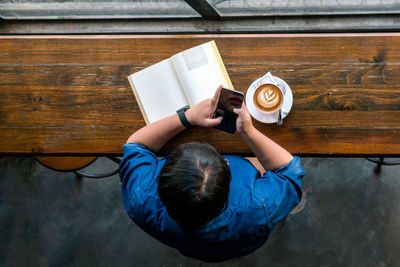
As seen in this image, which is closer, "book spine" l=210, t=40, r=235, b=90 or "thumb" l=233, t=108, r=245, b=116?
"thumb" l=233, t=108, r=245, b=116

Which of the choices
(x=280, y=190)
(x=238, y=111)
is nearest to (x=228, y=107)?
(x=238, y=111)

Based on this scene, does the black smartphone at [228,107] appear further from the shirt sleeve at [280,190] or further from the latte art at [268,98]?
the shirt sleeve at [280,190]

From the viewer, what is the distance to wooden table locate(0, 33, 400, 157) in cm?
134

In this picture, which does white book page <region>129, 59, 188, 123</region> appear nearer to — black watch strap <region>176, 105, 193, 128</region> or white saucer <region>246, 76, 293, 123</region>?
black watch strap <region>176, 105, 193, 128</region>

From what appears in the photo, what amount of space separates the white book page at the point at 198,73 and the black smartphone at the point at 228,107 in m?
0.11

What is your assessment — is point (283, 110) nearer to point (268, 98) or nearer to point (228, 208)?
point (268, 98)

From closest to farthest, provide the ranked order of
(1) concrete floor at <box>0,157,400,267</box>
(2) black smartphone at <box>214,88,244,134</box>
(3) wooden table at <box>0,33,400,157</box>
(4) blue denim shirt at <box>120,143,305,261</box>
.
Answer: (4) blue denim shirt at <box>120,143,305,261</box>, (2) black smartphone at <box>214,88,244,134</box>, (3) wooden table at <box>0,33,400,157</box>, (1) concrete floor at <box>0,157,400,267</box>

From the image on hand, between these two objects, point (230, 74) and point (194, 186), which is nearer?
point (194, 186)

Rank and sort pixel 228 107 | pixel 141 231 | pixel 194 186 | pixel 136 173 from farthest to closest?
1. pixel 141 231
2. pixel 228 107
3. pixel 136 173
4. pixel 194 186

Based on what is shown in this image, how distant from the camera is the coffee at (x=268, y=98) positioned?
1.26 m

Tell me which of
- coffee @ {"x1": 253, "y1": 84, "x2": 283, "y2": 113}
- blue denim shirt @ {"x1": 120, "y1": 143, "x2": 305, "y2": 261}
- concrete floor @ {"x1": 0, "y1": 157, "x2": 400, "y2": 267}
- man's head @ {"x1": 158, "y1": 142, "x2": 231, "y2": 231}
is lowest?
concrete floor @ {"x1": 0, "y1": 157, "x2": 400, "y2": 267}

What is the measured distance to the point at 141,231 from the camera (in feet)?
7.85

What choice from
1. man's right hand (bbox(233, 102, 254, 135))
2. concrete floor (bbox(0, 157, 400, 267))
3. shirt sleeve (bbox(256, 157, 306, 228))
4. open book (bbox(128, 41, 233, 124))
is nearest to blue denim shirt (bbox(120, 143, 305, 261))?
shirt sleeve (bbox(256, 157, 306, 228))

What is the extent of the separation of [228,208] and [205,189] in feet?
0.66
